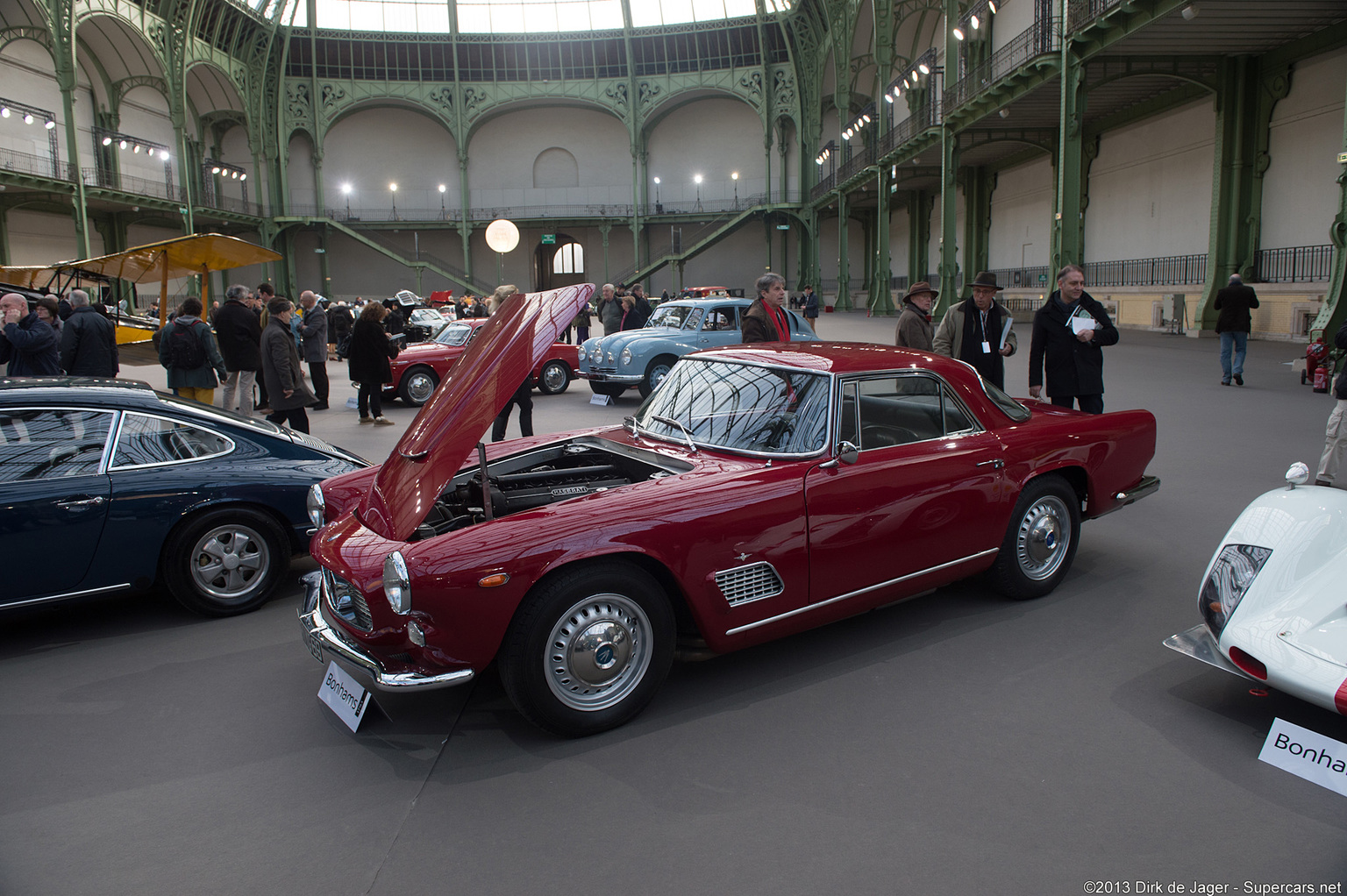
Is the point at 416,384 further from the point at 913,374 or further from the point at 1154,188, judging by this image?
the point at 1154,188

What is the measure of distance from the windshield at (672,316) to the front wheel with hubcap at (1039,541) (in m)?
9.36

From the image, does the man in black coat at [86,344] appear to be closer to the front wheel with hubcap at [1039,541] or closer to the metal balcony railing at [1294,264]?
the front wheel with hubcap at [1039,541]

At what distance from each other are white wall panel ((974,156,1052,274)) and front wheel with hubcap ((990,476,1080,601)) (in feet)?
80.8

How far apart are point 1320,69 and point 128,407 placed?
71.4 ft

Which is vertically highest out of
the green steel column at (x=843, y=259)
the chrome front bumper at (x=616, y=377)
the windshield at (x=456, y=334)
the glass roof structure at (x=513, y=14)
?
the glass roof structure at (x=513, y=14)

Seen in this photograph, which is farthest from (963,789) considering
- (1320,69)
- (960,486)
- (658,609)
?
(1320,69)

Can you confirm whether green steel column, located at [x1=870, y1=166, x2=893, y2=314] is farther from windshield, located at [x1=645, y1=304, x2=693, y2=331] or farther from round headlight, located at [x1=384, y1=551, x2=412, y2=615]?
round headlight, located at [x1=384, y1=551, x2=412, y2=615]

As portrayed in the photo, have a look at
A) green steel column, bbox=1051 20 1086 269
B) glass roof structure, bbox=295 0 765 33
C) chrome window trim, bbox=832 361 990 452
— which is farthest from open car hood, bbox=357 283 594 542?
glass roof structure, bbox=295 0 765 33

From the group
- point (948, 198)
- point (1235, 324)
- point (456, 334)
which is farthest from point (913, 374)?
point (948, 198)

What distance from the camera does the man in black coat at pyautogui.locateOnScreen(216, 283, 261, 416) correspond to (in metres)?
10.1

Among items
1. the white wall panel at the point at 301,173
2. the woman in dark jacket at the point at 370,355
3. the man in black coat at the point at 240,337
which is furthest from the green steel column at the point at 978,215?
the white wall panel at the point at 301,173

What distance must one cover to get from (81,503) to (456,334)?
11.1m

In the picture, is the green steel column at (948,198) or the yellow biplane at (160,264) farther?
the green steel column at (948,198)

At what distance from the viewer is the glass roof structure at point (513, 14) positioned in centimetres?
4475
